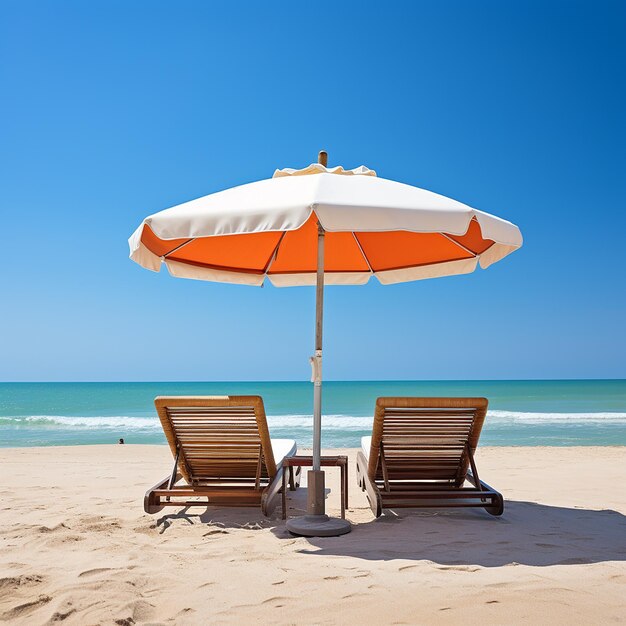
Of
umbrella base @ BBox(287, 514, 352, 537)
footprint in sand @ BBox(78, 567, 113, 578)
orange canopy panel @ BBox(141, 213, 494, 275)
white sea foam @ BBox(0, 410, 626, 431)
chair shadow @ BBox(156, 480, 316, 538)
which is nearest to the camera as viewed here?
footprint in sand @ BBox(78, 567, 113, 578)

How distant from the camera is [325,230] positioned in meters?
3.21

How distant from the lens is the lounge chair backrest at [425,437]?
3971 mm

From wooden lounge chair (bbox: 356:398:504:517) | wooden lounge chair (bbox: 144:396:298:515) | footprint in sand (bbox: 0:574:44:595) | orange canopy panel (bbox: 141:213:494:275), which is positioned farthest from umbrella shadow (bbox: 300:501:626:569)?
orange canopy panel (bbox: 141:213:494:275)

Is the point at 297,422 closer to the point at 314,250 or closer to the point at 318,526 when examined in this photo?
the point at 314,250

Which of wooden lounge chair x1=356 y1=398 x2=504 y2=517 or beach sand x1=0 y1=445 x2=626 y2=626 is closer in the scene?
beach sand x1=0 y1=445 x2=626 y2=626

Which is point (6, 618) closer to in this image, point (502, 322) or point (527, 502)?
point (527, 502)

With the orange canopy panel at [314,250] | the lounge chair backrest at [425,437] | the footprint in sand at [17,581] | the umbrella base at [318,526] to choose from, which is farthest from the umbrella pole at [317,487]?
the footprint in sand at [17,581]

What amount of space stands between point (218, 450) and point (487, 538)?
1.90 meters

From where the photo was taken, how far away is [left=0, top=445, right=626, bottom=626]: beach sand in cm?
230

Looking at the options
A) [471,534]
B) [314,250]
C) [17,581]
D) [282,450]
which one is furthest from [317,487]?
[314,250]

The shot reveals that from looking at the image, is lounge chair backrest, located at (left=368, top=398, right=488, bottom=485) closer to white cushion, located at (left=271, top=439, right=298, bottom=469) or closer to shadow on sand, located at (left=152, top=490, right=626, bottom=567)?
shadow on sand, located at (left=152, top=490, right=626, bottom=567)

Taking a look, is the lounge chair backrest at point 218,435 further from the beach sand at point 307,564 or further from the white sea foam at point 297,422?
the white sea foam at point 297,422

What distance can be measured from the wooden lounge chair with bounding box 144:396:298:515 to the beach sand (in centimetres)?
19

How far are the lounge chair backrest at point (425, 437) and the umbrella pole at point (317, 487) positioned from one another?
43cm
